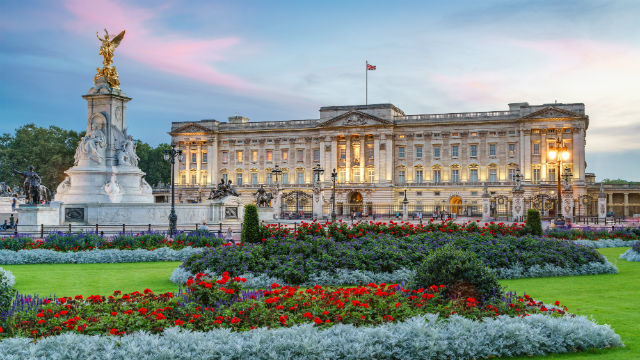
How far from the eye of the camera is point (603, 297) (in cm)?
1150

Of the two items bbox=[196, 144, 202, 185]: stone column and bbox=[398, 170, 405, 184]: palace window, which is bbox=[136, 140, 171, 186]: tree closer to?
bbox=[196, 144, 202, 185]: stone column

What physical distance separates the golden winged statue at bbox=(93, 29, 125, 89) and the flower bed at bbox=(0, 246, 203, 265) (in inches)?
607

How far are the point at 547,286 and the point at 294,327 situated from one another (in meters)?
7.74

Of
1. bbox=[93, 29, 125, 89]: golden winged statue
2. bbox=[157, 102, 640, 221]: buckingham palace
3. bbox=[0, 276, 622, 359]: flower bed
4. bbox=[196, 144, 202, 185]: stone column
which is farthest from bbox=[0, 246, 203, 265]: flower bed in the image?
bbox=[196, 144, 202, 185]: stone column

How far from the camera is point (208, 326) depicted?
7.58 metres

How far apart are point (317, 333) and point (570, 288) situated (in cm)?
765

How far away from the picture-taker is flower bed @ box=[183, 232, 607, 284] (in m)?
13.4

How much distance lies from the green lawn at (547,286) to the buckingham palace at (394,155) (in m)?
55.5

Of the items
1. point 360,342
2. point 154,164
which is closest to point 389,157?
point 154,164

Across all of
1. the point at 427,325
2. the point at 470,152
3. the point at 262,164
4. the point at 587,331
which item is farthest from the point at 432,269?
the point at 262,164

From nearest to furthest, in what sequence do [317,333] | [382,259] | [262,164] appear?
1. [317,333]
2. [382,259]
3. [262,164]

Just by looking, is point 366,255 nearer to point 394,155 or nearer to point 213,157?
point 394,155

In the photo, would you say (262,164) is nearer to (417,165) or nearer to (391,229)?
(417,165)

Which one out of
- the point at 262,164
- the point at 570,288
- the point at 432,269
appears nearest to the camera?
the point at 432,269
